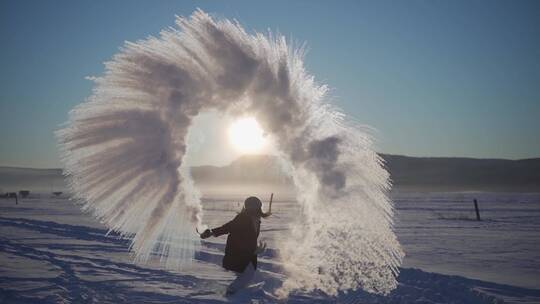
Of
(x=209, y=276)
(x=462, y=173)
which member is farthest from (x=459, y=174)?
(x=209, y=276)

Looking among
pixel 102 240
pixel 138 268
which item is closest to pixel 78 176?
pixel 138 268

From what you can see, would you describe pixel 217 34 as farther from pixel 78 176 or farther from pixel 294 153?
pixel 78 176

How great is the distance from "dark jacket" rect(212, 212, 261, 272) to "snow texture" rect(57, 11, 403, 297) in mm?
614

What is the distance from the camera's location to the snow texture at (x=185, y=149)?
703cm

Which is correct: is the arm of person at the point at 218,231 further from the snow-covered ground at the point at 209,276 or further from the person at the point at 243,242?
the snow-covered ground at the point at 209,276

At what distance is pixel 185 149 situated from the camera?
7383 millimetres

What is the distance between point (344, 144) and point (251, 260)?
2.65 meters

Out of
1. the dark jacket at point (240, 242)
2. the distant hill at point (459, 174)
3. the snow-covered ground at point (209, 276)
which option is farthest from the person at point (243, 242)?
the distant hill at point (459, 174)

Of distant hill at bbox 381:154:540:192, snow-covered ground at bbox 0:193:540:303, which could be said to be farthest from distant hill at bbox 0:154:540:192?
snow-covered ground at bbox 0:193:540:303

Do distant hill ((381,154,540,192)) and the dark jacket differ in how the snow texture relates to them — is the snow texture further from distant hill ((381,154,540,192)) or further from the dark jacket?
distant hill ((381,154,540,192))

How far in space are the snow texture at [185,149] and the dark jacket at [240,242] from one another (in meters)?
0.61

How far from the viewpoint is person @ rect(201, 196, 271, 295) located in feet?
23.4

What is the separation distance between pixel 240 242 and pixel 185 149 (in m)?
1.69

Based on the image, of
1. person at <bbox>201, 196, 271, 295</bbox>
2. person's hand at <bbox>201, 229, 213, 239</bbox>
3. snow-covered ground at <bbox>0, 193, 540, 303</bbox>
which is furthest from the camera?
person at <bbox>201, 196, 271, 295</bbox>
